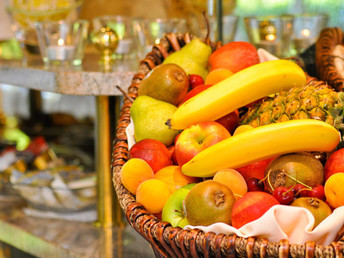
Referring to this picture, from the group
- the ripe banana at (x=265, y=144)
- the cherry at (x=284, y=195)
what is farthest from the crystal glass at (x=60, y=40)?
the cherry at (x=284, y=195)

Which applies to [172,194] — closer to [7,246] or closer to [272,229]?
[272,229]

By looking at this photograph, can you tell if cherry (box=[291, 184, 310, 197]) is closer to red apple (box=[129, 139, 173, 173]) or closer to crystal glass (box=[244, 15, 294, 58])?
red apple (box=[129, 139, 173, 173])

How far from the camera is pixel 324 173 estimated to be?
0.74 meters

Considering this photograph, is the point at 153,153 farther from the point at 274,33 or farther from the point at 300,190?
the point at 274,33

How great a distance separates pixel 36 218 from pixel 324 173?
3.24 ft

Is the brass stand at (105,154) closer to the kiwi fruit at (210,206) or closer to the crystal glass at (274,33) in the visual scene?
the crystal glass at (274,33)

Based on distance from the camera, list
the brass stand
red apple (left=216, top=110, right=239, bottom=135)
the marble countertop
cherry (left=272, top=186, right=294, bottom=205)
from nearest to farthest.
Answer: cherry (left=272, top=186, right=294, bottom=205), red apple (left=216, top=110, right=239, bottom=135), the marble countertop, the brass stand

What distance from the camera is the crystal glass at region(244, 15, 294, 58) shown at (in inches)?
55.7

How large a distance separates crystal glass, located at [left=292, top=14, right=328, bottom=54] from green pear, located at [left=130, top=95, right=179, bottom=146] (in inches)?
25.9

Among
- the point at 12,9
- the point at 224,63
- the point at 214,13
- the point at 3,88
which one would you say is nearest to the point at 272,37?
the point at 214,13

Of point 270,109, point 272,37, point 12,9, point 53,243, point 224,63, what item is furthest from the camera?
point 12,9

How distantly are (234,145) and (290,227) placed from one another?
0.48 feet

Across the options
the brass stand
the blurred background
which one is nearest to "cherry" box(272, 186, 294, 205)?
the brass stand

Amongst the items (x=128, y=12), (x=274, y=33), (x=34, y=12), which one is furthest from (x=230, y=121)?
(x=128, y=12)
